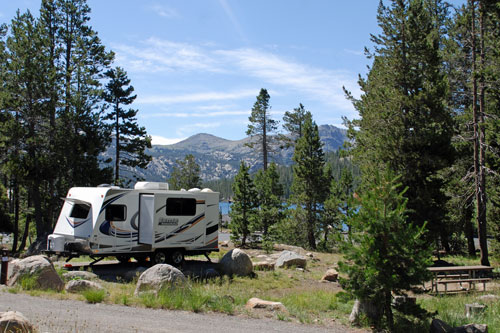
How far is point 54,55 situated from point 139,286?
2259cm

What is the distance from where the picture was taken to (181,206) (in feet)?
56.1

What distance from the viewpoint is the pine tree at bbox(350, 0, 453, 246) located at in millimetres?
18406

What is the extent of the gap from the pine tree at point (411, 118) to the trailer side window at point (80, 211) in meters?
12.0

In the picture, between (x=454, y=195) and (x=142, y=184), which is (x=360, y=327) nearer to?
(x=142, y=184)

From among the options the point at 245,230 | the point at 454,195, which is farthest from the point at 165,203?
the point at 454,195

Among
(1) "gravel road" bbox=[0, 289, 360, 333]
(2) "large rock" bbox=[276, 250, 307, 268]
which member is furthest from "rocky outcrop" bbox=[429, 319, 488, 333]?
(2) "large rock" bbox=[276, 250, 307, 268]

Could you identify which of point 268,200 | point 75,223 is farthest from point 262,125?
point 75,223

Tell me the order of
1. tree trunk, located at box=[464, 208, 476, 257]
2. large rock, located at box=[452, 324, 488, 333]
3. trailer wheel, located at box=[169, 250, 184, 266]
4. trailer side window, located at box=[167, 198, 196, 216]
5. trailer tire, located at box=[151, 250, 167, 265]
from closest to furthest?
large rock, located at box=[452, 324, 488, 333]
trailer tire, located at box=[151, 250, 167, 265]
trailer side window, located at box=[167, 198, 196, 216]
trailer wheel, located at box=[169, 250, 184, 266]
tree trunk, located at box=[464, 208, 476, 257]

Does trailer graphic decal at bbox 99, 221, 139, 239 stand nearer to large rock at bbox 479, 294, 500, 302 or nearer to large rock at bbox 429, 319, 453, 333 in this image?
large rock at bbox 429, 319, 453, 333

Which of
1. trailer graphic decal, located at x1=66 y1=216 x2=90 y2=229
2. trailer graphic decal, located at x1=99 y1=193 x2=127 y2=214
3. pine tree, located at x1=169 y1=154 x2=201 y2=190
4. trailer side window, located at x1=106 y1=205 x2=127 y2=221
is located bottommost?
trailer graphic decal, located at x1=66 y1=216 x2=90 y2=229

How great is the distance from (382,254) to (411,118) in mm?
11994

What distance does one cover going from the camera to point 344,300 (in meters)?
8.72

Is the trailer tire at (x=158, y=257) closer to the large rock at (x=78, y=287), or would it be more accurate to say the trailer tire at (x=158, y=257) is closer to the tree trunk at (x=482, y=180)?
the large rock at (x=78, y=287)

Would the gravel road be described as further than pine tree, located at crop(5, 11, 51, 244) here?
No
